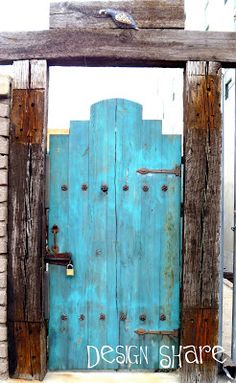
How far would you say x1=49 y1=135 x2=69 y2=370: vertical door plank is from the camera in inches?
138

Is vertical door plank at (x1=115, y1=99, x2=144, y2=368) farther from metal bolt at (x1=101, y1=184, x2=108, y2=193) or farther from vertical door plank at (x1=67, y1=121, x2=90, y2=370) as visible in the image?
vertical door plank at (x1=67, y1=121, x2=90, y2=370)

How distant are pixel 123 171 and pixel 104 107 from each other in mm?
541

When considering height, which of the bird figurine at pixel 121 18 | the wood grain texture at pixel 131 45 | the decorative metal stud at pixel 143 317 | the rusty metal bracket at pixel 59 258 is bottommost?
the decorative metal stud at pixel 143 317

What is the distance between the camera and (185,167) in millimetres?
3361

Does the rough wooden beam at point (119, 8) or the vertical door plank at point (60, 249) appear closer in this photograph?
the rough wooden beam at point (119, 8)

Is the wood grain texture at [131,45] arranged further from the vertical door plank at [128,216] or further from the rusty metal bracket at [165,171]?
the rusty metal bracket at [165,171]

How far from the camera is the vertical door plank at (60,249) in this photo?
3.50 meters

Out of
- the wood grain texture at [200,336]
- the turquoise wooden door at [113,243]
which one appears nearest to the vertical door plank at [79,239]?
the turquoise wooden door at [113,243]

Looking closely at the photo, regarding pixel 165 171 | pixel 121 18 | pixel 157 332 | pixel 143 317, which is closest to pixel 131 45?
pixel 121 18

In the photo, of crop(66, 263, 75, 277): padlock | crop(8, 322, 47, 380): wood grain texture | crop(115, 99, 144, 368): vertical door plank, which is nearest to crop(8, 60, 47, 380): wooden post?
crop(8, 322, 47, 380): wood grain texture

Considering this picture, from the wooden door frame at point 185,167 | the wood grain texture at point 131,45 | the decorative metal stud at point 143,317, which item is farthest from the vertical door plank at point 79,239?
the wood grain texture at point 131,45

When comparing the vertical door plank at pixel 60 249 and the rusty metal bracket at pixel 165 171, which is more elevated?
the rusty metal bracket at pixel 165 171

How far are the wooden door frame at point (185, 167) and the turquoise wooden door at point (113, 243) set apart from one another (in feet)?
0.60

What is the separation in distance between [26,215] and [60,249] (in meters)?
0.40
